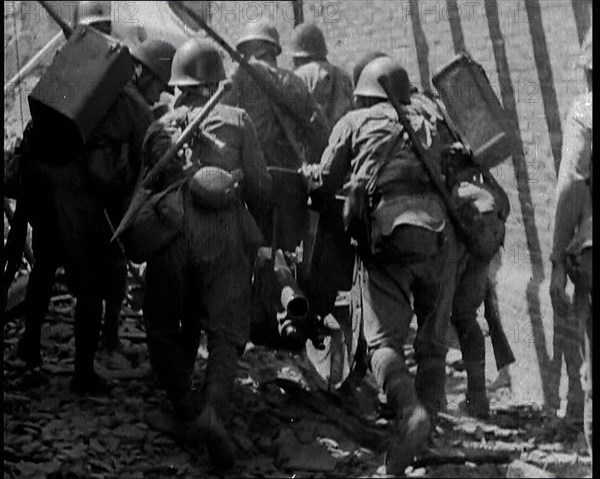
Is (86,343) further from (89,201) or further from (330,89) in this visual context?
(330,89)

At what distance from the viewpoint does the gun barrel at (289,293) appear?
27.9ft

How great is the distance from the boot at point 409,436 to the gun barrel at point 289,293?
121 centimetres

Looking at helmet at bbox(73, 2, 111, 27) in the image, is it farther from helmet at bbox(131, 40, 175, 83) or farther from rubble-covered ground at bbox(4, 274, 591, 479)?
rubble-covered ground at bbox(4, 274, 591, 479)

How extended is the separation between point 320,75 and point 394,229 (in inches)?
120

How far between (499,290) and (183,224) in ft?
9.61

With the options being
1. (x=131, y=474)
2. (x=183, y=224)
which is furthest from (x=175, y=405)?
(x=183, y=224)

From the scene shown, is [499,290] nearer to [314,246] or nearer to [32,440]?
[314,246]

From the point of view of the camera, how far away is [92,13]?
957 cm

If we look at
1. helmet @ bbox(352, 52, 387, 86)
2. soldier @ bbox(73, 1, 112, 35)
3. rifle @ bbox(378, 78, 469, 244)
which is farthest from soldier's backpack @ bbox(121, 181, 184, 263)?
soldier @ bbox(73, 1, 112, 35)

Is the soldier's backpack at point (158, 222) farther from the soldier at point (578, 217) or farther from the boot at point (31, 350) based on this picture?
the soldier at point (578, 217)

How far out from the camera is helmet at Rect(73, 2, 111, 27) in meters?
9.49

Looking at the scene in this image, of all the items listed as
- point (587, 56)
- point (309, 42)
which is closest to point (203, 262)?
point (587, 56)

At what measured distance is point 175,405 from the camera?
8297mm

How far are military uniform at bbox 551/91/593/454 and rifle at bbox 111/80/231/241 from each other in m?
1.98
